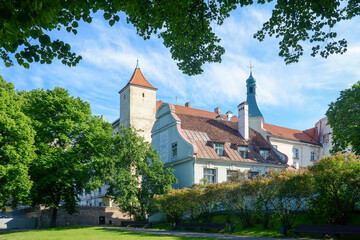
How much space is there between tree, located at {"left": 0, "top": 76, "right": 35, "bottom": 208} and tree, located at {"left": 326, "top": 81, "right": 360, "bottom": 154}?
68.1ft

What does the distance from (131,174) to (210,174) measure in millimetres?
7419

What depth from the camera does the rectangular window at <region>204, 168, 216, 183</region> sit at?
31.0 meters

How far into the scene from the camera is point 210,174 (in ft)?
102

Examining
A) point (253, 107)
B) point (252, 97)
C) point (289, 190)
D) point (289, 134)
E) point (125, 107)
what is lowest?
point (289, 190)

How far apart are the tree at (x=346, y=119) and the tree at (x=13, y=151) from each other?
20758 millimetres

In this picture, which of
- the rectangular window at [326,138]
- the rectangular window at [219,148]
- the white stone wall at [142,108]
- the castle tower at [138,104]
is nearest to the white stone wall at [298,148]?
the rectangular window at [326,138]

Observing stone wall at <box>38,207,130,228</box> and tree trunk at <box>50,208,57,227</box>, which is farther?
stone wall at <box>38,207,130,228</box>

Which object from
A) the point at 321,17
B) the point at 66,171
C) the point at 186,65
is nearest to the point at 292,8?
the point at 321,17

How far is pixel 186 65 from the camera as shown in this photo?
1205cm

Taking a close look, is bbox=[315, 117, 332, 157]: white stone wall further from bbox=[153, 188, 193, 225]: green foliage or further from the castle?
bbox=[153, 188, 193, 225]: green foliage

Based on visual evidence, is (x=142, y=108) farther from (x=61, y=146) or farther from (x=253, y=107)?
(x=61, y=146)

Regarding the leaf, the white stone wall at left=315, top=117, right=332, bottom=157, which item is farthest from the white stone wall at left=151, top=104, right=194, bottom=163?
the white stone wall at left=315, top=117, right=332, bottom=157

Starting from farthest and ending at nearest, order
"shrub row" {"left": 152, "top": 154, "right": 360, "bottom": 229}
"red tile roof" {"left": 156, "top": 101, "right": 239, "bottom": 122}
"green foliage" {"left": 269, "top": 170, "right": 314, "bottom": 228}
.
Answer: "red tile roof" {"left": 156, "top": 101, "right": 239, "bottom": 122} → "green foliage" {"left": 269, "top": 170, "right": 314, "bottom": 228} → "shrub row" {"left": 152, "top": 154, "right": 360, "bottom": 229}

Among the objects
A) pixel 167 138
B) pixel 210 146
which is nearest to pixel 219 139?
pixel 210 146
